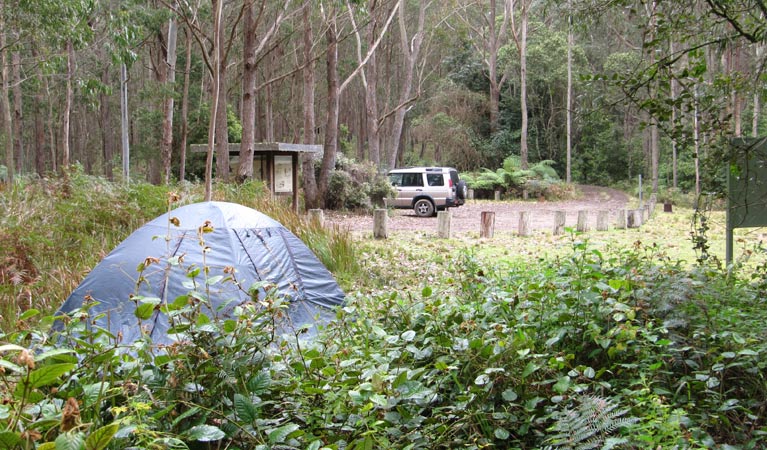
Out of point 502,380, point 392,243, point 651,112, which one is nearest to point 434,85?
point 392,243

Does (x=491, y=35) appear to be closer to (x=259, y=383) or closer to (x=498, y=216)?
(x=498, y=216)

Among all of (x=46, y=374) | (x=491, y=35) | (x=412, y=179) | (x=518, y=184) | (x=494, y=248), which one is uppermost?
(x=491, y=35)

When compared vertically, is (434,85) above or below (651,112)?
above

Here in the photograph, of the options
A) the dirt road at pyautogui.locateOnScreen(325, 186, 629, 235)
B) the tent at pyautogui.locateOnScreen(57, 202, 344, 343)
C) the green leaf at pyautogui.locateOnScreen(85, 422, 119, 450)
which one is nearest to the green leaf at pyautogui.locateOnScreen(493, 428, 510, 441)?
the green leaf at pyautogui.locateOnScreen(85, 422, 119, 450)

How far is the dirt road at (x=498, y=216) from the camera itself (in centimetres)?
1844

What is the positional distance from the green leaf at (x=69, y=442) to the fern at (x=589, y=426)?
5.27 ft

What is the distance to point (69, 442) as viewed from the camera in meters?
1.51

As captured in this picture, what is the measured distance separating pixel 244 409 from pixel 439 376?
108 cm

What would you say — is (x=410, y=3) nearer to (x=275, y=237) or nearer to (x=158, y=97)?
(x=158, y=97)

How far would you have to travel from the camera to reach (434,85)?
45.3m

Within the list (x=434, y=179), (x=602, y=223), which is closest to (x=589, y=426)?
(x=602, y=223)

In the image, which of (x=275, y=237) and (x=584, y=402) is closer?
(x=584, y=402)

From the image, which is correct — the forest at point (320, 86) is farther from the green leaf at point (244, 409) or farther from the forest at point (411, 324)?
the green leaf at point (244, 409)

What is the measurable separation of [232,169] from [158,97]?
631 cm
